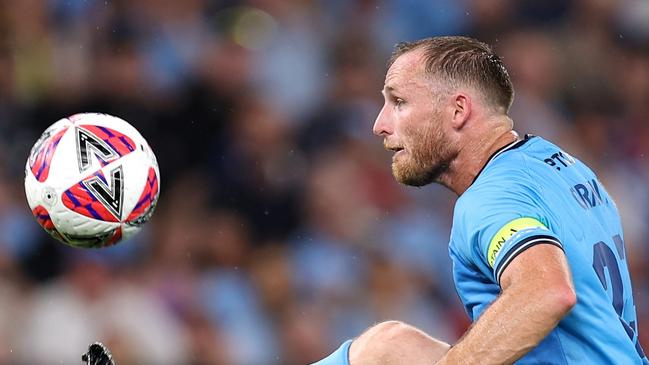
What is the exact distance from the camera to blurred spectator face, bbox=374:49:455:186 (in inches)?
166

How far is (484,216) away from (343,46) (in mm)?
6002

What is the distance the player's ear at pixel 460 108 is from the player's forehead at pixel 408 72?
0.14 metres

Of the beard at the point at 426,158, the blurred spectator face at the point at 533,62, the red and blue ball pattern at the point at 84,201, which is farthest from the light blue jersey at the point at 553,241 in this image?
the blurred spectator face at the point at 533,62

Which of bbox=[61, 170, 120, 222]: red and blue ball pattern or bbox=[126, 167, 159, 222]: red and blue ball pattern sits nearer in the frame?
bbox=[61, 170, 120, 222]: red and blue ball pattern

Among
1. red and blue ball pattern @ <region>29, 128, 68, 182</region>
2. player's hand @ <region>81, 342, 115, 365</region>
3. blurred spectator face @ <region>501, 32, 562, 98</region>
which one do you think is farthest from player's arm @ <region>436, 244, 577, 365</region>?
blurred spectator face @ <region>501, 32, 562, 98</region>

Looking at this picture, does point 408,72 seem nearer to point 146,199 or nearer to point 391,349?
point 391,349

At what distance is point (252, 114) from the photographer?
8.88 metres

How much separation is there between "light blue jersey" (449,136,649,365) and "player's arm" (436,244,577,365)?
0.03 m

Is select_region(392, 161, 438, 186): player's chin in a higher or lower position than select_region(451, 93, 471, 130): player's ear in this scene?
lower

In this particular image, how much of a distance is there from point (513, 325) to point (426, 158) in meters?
1.04

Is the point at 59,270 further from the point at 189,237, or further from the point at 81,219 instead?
the point at 81,219

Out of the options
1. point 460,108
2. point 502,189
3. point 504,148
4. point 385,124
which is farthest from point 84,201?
point 502,189

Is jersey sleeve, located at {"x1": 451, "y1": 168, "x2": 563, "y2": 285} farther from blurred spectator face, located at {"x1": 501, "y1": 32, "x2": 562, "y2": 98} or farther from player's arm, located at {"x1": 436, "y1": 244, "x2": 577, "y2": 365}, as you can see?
blurred spectator face, located at {"x1": 501, "y1": 32, "x2": 562, "y2": 98}

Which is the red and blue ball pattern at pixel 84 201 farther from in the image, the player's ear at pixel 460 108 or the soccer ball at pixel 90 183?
the player's ear at pixel 460 108
